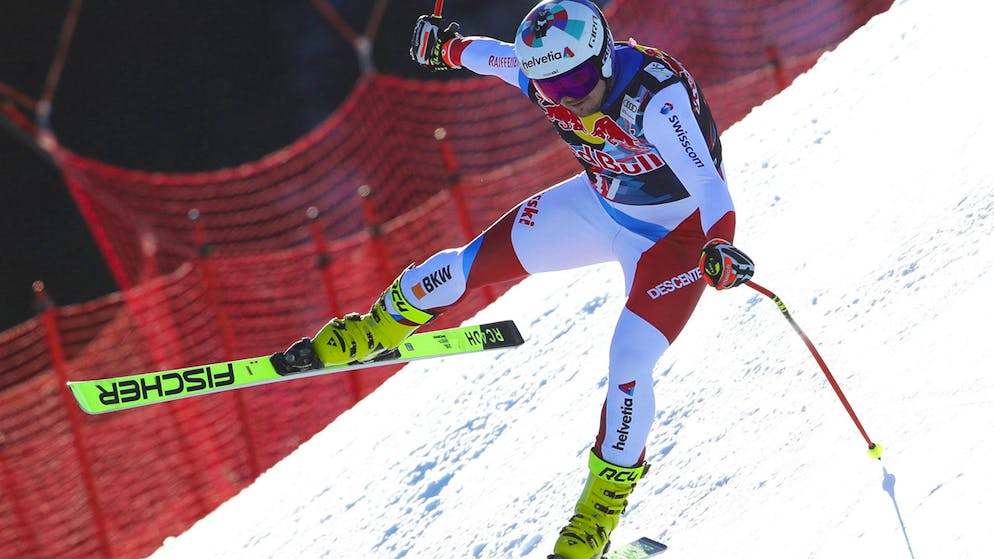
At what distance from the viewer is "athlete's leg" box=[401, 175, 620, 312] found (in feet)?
13.2

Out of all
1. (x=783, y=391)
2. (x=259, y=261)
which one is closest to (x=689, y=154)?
(x=783, y=391)

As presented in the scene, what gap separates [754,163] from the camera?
5898 millimetres

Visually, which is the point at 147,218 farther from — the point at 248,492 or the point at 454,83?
the point at 248,492

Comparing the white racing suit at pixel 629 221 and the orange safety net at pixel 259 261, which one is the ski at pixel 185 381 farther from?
the orange safety net at pixel 259 261

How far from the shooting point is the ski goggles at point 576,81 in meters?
3.64

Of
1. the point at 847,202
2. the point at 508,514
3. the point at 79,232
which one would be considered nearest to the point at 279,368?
the point at 508,514

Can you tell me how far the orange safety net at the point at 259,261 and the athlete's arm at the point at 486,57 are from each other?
1.74m

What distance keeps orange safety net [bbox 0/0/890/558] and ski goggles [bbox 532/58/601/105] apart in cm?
259

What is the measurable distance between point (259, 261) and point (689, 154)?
454cm

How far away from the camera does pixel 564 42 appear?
3.63 metres

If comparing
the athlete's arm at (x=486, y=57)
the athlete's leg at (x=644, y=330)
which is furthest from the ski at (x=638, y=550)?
the athlete's arm at (x=486, y=57)

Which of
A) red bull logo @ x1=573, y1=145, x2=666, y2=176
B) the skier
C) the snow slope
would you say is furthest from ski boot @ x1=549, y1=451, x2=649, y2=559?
red bull logo @ x1=573, y1=145, x2=666, y2=176

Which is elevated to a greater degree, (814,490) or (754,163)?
(754,163)

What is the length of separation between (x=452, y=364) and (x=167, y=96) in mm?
8113
